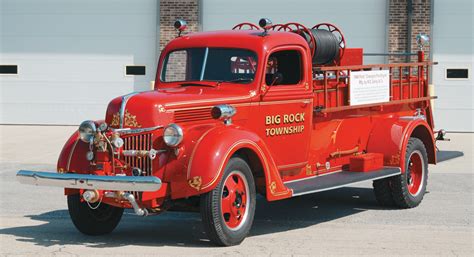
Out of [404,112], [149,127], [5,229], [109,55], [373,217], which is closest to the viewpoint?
[149,127]

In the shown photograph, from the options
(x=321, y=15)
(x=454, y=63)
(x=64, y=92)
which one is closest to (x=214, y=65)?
(x=321, y=15)

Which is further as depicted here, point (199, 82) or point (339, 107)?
point (339, 107)

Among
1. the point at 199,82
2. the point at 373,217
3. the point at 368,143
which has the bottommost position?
the point at 373,217

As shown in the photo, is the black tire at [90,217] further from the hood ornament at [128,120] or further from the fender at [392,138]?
the fender at [392,138]

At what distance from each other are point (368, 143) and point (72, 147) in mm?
3857

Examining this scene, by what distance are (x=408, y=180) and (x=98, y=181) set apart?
4.59 metres

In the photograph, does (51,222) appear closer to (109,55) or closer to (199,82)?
(199,82)

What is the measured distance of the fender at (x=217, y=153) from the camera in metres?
7.94

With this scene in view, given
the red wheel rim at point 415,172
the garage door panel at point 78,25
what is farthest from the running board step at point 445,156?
the garage door panel at point 78,25

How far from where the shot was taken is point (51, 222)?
31.8 ft

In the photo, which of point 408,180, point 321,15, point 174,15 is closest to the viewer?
point 408,180

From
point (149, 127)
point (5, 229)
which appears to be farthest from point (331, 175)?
point (5, 229)

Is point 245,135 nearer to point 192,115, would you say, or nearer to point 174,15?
point 192,115

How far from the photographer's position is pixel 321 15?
70.2 ft
